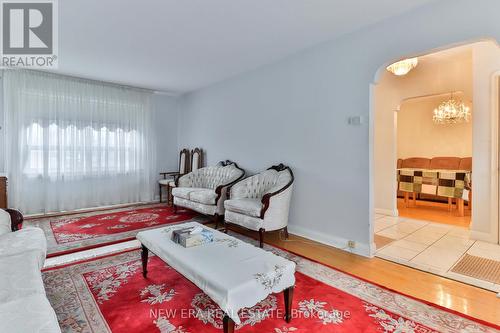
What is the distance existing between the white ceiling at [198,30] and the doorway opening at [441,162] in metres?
0.94

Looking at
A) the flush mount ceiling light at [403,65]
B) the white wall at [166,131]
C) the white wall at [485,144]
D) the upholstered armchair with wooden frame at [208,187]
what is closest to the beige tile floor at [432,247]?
the white wall at [485,144]

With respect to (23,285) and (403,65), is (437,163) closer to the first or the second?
(403,65)

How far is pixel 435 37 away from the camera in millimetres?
2578

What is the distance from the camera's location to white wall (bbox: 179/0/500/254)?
2.59m

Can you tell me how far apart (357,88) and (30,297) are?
3.50 metres

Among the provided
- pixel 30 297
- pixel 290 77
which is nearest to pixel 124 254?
pixel 30 297

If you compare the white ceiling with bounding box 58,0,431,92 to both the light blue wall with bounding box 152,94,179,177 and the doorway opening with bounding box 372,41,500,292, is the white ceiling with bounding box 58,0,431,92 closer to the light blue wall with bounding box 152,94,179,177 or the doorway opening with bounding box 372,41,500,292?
the doorway opening with bounding box 372,41,500,292

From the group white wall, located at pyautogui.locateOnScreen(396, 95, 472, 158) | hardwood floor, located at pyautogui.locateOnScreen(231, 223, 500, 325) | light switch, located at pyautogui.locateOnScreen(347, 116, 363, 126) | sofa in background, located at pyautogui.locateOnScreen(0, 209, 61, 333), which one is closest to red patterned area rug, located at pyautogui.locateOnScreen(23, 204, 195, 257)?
sofa in background, located at pyautogui.locateOnScreen(0, 209, 61, 333)

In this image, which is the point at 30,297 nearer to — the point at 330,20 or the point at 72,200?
the point at 330,20

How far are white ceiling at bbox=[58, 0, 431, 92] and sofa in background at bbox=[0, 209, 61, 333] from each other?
7.41 feet

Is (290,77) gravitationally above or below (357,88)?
above

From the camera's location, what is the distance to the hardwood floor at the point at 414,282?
2.09 meters

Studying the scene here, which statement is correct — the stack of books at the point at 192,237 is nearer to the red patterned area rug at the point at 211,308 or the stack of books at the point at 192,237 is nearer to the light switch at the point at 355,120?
the red patterned area rug at the point at 211,308

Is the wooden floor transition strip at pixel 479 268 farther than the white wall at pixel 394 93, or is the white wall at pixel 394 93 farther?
the white wall at pixel 394 93
